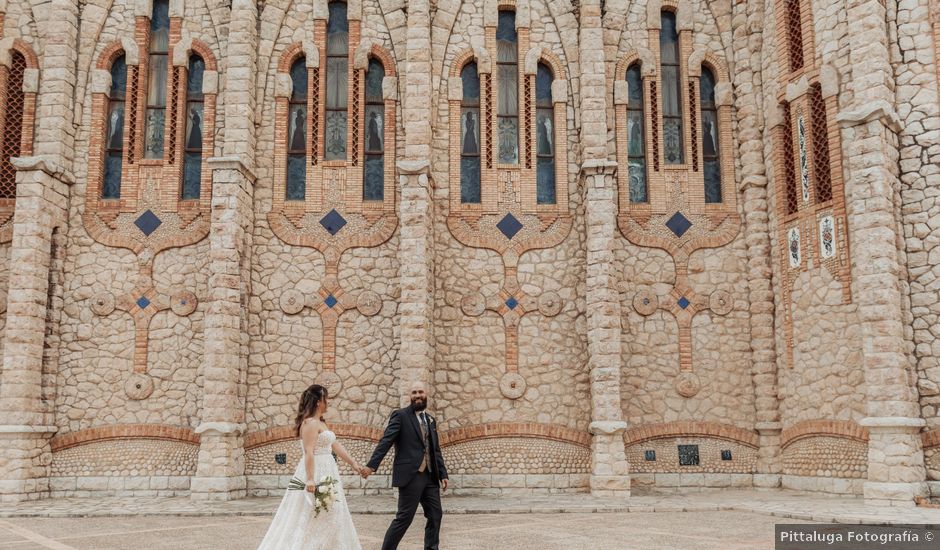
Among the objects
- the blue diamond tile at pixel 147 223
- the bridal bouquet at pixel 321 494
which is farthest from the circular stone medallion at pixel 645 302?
the blue diamond tile at pixel 147 223

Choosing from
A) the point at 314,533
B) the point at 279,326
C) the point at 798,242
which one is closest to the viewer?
the point at 314,533

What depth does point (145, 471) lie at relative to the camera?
1345 centimetres

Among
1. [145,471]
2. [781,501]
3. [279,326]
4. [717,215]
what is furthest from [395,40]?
[781,501]

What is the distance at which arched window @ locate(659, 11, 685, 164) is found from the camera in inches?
595

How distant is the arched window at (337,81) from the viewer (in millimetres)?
14969

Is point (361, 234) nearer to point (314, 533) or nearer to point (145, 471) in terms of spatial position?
point (145, 471)

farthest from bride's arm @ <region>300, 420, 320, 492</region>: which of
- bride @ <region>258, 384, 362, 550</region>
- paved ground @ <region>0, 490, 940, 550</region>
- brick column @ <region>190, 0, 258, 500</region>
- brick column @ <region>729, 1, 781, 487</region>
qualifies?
brick column @ <region>729, 1, 781, 487</region>

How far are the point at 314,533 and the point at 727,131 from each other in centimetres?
1158

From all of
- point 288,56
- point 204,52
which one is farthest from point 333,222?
point 204,52

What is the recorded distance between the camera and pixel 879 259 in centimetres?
1137

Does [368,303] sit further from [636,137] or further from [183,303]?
[636,137]

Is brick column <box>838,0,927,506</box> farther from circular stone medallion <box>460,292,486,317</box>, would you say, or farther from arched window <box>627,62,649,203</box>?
circular stone medallion <box>460,292,486,317</box>

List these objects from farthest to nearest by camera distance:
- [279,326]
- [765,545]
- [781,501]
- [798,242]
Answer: [279,326] → [798,242] → [781,501] → [765,545]

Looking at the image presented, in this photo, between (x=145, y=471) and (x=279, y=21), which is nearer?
(x=145, y=471)
